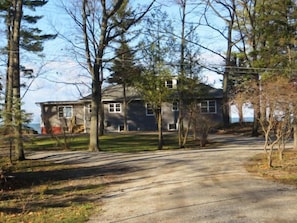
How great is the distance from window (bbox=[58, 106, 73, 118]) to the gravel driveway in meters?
31.0

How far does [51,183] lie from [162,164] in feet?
16.4

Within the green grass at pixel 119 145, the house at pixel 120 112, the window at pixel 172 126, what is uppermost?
the house at pixel 120 112

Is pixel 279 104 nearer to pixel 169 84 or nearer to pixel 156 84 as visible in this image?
pixel 156 84

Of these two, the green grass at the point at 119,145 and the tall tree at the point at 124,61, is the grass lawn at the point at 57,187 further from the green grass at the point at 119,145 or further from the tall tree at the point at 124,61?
the tall tree at the point at 124,61

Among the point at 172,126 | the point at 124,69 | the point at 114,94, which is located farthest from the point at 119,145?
the point at 114,94

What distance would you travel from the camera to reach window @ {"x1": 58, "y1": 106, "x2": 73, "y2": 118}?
156ft

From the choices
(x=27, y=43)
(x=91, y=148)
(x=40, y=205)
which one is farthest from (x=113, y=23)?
(x=40, y=205)

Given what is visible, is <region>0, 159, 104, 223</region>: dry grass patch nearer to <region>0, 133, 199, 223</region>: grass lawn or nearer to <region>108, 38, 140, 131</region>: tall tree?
<region>0, 133, 199, 223</region>: grass lawn

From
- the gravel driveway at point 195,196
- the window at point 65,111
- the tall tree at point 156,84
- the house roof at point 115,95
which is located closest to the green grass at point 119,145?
the tall tree at point 156,84

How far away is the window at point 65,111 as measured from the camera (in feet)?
156

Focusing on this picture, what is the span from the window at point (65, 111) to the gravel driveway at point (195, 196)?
31.0 metres

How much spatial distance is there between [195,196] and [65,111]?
128 ft

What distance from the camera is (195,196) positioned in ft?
33.7

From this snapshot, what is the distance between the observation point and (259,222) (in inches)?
295
